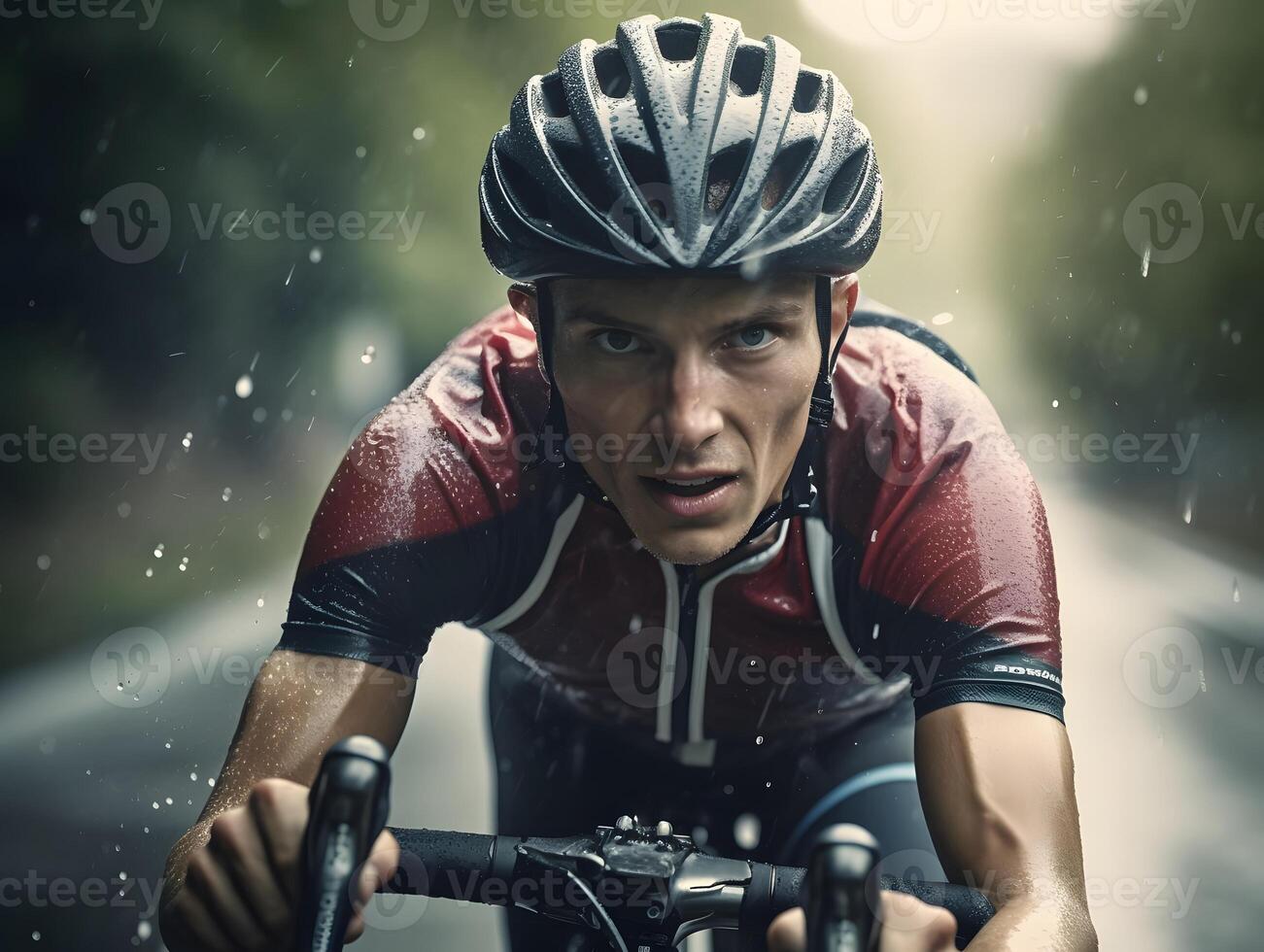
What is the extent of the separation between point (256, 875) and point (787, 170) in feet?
4.42

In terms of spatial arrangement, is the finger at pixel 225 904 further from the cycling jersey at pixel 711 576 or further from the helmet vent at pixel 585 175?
the helmet vent at pixel 585 175

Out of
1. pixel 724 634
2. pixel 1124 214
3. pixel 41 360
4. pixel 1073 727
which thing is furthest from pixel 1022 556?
pixel 1124 214

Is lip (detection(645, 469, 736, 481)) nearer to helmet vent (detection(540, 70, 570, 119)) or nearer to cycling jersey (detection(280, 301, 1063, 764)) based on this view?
cycling jersey (detection(280, 301, 1063, 764))

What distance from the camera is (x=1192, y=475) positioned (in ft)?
29.1

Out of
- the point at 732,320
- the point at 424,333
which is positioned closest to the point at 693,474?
the point at 732,320

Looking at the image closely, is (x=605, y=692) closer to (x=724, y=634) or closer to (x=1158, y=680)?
(x=724, y=634)

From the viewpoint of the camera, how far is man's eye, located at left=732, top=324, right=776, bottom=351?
2039 millimetres

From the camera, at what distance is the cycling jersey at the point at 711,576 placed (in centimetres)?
218

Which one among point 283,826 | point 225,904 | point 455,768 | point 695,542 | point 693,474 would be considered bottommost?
point 455,768

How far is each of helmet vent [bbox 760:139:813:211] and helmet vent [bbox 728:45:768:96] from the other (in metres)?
0.17

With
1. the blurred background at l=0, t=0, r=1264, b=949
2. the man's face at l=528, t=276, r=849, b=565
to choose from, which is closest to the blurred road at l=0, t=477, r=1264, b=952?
the blurred background at l=0, t=0, r=1264, b=949

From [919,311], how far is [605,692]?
24.5 ft

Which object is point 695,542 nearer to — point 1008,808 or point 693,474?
point 693,474

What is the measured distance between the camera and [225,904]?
5.03 feet
